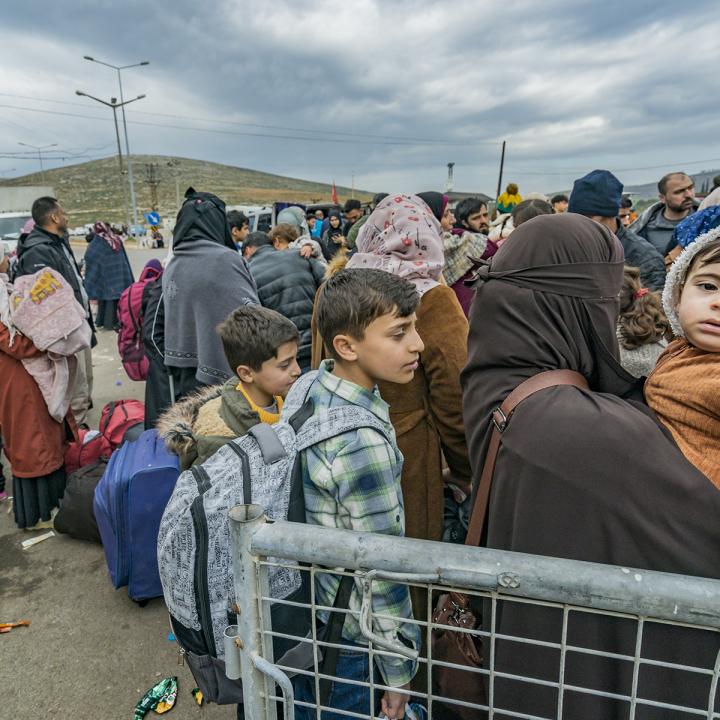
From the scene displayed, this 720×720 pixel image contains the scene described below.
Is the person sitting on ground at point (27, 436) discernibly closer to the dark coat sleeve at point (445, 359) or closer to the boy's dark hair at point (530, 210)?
the dark coat sleeve at point (445, 359)

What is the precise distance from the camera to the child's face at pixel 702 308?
3.61ft

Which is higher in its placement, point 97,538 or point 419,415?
point 419,415

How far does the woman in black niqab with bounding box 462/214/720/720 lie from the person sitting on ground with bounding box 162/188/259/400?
2.22m

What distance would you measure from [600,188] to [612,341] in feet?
7.86

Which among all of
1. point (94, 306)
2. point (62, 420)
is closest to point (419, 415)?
point (62, 420)

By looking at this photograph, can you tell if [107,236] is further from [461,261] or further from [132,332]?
[461,261]

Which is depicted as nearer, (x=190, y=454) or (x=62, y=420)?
(x=190, y=454)

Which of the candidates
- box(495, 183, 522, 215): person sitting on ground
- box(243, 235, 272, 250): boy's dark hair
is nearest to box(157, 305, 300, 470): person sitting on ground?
box(243, 235, 272, 250): boy's dark hair

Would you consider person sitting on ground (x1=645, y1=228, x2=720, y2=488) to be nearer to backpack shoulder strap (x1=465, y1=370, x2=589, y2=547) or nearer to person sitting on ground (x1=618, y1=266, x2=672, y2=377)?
backpack shoulder strap (x1=465, y1=370, x2=589, y2=547)

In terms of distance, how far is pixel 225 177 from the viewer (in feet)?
365

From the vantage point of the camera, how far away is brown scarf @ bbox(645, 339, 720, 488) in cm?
100

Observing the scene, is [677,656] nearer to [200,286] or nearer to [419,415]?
[419,415]

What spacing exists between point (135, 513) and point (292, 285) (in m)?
1.86

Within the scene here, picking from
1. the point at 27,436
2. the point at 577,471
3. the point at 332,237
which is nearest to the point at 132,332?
the point at 27,436
